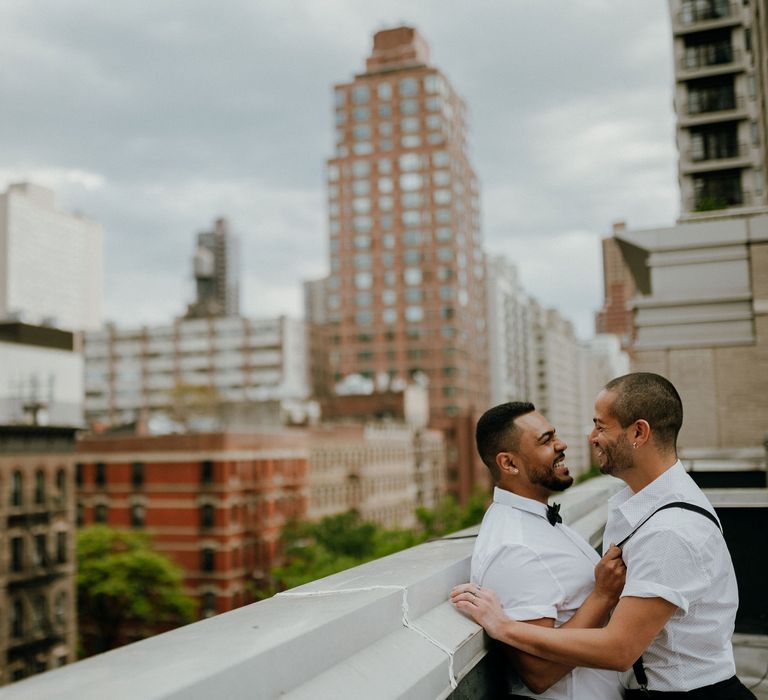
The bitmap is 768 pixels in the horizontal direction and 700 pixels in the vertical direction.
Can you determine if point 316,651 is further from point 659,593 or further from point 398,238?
point 398,238

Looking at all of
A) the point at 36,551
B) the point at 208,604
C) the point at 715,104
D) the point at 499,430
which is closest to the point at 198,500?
the point at 208,604

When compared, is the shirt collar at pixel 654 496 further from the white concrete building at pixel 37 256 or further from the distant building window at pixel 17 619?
the white concrete building at pixel 37 256

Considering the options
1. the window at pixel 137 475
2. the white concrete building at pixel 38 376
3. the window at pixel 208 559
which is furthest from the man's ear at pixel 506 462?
the window at pixel 137 475

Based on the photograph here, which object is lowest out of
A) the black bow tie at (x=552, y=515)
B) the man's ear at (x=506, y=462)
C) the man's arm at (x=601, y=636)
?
the man's arm at (x=601, y=636)

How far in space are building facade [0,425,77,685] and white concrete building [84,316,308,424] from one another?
65437 millimetres

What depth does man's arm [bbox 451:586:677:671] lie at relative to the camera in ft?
9.52

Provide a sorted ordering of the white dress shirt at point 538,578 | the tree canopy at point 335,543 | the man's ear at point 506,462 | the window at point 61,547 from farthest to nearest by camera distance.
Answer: the tree canopy at point 335,543, the window at point 61,547, the man's ear at point 506,462, the white dress shirt at point 538,578

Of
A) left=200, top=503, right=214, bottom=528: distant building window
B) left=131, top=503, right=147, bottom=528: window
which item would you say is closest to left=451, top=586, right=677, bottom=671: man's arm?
left=200, top=503, right=214, bottom=528: distant building window

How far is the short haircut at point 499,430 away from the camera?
12.2ft

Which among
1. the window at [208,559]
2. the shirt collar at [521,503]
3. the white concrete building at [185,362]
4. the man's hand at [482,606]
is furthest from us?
the white concrete building at [185,362]

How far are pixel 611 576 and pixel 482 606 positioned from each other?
50 centimetres

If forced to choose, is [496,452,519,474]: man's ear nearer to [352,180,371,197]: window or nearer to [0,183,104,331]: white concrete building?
[352,180,371,197]: window

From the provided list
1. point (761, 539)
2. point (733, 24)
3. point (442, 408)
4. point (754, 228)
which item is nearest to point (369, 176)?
point (442, 408)

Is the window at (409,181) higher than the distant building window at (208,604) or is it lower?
higher
